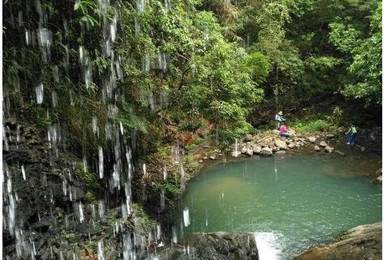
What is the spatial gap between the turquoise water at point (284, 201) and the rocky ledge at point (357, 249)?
113 centimetres

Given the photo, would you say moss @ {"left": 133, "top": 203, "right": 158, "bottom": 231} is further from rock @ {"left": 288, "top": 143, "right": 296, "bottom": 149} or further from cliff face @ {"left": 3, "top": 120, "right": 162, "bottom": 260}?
rock @ {"left": 288, "top": 143, "right": 296, "bottom": 149}

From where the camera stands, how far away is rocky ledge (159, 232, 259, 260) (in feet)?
21.1

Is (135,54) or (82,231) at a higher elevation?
(135,54)

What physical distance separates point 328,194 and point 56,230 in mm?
8413

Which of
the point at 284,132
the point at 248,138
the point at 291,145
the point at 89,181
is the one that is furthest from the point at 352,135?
the point at 89,181

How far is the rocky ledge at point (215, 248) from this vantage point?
21.1ft

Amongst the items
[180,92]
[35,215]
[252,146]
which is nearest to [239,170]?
[252,146]

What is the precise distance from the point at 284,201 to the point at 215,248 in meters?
4.96

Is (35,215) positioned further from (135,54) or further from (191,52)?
(191,52)

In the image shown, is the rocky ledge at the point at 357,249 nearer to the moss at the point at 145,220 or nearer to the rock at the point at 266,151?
the moss at the point at 145,220

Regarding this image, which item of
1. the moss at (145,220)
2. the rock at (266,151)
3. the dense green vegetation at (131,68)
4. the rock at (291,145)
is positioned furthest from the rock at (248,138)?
the moss at (145,220)

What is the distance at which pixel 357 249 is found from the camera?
651cm

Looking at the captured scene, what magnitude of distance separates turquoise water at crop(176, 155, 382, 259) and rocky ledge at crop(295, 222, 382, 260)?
3.71 feet

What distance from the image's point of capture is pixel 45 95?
6.20 metres
